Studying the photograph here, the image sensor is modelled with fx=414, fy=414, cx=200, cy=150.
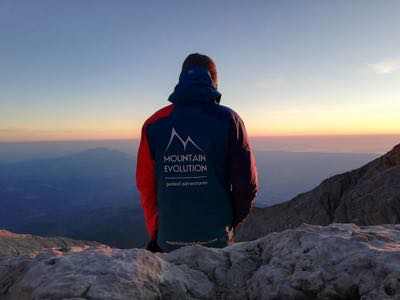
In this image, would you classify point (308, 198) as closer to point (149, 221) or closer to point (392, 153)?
point (392, 153)

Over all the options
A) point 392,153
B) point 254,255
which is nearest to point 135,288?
point 254,255

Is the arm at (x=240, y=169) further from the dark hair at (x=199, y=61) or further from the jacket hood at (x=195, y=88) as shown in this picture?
the dark hair at (x=199, y=61)

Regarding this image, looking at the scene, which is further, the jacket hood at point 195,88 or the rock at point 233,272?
the jacket hood at point 195,88

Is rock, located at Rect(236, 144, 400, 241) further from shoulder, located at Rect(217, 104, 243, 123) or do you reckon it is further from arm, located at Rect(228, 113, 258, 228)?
shoulder, located at Rect(217, 104, 243, 123)

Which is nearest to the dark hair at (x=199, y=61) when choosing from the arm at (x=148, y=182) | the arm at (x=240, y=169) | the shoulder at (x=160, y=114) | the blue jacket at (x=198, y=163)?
the blue jacket at (x=198, y=163)

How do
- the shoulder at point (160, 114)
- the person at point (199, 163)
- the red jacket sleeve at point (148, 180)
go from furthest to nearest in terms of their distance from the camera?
1. the red jacket sleeve at point (148, 180)
2. the shoulder at point (160, 114)
3. the person at point (199, 163)

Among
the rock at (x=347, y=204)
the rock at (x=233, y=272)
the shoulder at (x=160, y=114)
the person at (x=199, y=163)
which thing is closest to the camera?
the rock at (x=233, y=272)

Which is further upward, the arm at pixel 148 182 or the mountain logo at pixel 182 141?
the mountain logo at pixel 182 141

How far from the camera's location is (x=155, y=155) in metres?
6.29

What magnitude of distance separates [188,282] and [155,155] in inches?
114

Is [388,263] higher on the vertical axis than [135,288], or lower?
higher

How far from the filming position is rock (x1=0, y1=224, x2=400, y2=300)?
3188 millimetres

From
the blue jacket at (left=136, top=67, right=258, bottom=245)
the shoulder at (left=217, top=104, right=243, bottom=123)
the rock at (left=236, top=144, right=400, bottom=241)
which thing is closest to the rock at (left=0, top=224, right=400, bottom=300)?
the blue jacket at (left=136, top=67, right=258, bottom=245)

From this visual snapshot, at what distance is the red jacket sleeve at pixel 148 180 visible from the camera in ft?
20.6
